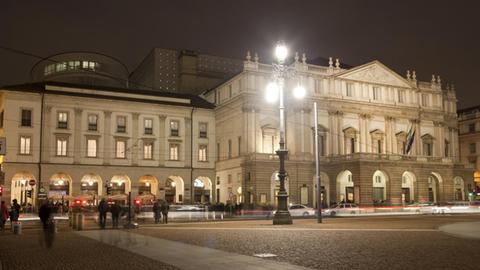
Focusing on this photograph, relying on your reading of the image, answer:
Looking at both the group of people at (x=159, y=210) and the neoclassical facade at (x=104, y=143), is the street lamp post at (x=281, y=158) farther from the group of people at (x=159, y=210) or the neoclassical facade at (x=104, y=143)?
the neoclassical facade at (x=104, y=143)

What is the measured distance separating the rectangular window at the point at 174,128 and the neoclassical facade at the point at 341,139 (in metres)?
5.73

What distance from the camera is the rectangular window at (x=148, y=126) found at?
225 ft

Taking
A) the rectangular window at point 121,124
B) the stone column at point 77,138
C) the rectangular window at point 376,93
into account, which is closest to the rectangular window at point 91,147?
the stone column at point 77,138

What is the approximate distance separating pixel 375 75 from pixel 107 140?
1485 inches

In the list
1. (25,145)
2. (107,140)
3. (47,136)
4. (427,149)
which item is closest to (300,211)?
(107,140)

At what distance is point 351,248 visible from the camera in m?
17.6

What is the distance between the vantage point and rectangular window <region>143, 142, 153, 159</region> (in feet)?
223

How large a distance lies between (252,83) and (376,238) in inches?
1801

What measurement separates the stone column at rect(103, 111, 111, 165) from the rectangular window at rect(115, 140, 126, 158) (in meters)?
0.58

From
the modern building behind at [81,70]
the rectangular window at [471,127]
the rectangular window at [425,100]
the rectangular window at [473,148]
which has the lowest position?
the rectangular window at [473,148]

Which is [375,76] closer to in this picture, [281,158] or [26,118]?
[281,158]

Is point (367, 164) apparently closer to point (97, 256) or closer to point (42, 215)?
point (42, 215)

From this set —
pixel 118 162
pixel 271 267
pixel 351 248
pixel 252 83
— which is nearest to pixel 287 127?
pixel 252 83

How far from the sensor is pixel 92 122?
65.6 meters
